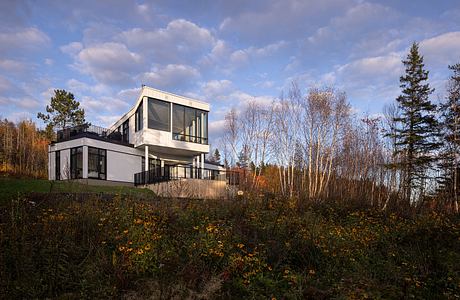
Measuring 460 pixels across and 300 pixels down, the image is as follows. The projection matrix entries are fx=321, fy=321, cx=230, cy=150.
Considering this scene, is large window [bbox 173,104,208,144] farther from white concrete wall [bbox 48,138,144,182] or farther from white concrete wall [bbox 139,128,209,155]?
white concrete wall [bbox 48,138,144,182]

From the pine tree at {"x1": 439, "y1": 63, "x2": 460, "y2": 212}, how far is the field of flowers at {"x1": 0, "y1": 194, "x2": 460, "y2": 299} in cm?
1141

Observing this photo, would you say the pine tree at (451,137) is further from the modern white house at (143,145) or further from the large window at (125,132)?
the large window at (125,132)

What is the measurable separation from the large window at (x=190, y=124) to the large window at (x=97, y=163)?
5.00 meters

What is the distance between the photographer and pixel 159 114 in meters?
22.6

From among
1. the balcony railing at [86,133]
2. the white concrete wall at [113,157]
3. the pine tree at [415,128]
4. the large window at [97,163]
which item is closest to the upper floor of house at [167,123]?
the balcony railing at [86,133]

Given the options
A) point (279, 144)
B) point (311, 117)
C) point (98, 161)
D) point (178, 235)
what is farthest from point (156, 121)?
point (178, 235)

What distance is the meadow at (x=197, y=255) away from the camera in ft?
13.1

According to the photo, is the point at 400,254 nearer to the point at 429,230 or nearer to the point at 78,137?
the point at 429,230

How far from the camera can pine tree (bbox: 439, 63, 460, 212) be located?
16.9 meters

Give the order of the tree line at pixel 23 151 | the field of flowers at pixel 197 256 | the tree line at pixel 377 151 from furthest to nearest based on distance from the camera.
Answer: the tree line at pixel 23 151 < the tree line at pixel 377 151 < the field of flowers at pixel 197 256

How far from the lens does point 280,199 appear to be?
10.2 meters

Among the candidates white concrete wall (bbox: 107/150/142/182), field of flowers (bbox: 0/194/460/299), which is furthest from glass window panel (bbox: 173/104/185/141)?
field of flowers (bbox: 0/194/460/299)

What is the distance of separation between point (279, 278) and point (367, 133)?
58.7 ft

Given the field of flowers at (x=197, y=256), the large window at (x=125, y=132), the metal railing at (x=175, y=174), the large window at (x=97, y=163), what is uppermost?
the large window at (x=125, y=132)
